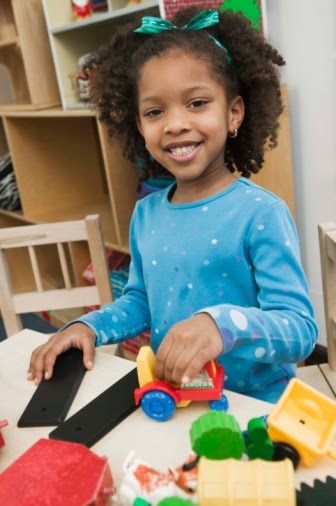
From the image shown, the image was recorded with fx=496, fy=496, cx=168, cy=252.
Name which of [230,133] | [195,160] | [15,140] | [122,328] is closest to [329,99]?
[230,133]

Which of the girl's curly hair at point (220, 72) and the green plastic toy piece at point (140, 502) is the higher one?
the girl's curly hair at point (220, 72)

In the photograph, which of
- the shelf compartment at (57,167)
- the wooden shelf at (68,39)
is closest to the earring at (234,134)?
the wooden shelf at (68,39)

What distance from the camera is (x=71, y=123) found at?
2.01 meters

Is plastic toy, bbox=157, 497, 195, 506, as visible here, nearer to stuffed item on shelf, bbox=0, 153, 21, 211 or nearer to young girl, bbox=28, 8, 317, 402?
young girl, bbox=28, 8, 317, 402

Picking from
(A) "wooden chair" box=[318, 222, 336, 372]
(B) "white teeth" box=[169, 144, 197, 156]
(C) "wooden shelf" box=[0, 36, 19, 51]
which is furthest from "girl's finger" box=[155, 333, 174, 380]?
(C) "wooden shelf" box=[0, 36, 19, 51]

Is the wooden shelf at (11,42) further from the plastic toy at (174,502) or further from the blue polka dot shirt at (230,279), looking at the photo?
the plastic toy at (174,502)

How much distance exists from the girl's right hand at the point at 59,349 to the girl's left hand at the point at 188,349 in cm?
18

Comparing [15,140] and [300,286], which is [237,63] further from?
[15,140]

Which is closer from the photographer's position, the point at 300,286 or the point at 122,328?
the point at 300,286

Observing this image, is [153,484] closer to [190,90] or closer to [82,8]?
[190,90]

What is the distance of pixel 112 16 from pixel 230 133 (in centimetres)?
Result: 70

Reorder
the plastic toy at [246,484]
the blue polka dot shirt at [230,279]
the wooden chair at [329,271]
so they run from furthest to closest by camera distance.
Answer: the wooden chair at [329,271] < the blue polka dot shirt at [230,279] < the plastic toy at [246,484]

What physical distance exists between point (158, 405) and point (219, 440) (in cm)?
14

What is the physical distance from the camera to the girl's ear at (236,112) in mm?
814
